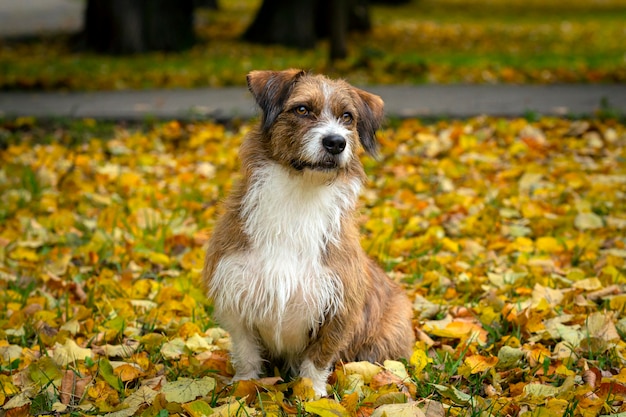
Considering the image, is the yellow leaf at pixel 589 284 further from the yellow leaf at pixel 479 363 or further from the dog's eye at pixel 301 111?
the dog's eye at pixel 301 111

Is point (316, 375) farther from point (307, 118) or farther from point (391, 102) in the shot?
point (391, 102)

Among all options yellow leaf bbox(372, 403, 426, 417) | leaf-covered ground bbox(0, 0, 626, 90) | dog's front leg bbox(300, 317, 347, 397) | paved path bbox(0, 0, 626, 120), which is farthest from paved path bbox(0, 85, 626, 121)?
yellow leaf bbox(372, 403, 426, 417)

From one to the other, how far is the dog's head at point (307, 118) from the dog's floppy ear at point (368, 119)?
36 millimetres

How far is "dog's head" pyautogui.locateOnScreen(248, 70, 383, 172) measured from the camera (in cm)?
351

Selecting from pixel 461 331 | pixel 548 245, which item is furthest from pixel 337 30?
pixel 461 331

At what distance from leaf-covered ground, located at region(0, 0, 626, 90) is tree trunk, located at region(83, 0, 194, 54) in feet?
1.26

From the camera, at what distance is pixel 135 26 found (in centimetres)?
1576

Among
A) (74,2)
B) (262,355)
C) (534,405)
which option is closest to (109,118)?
(262,355)

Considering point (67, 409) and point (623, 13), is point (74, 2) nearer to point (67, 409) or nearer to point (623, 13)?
point (623, 13)

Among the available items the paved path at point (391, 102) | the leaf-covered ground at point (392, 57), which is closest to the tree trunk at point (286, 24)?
the leaf-covered ground at point (392, 57)

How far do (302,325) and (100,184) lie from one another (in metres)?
4.24

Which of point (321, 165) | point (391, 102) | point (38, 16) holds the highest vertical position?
point (321, 165)

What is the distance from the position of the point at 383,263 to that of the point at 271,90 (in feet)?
6.89

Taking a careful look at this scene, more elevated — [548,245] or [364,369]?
[364,369]
